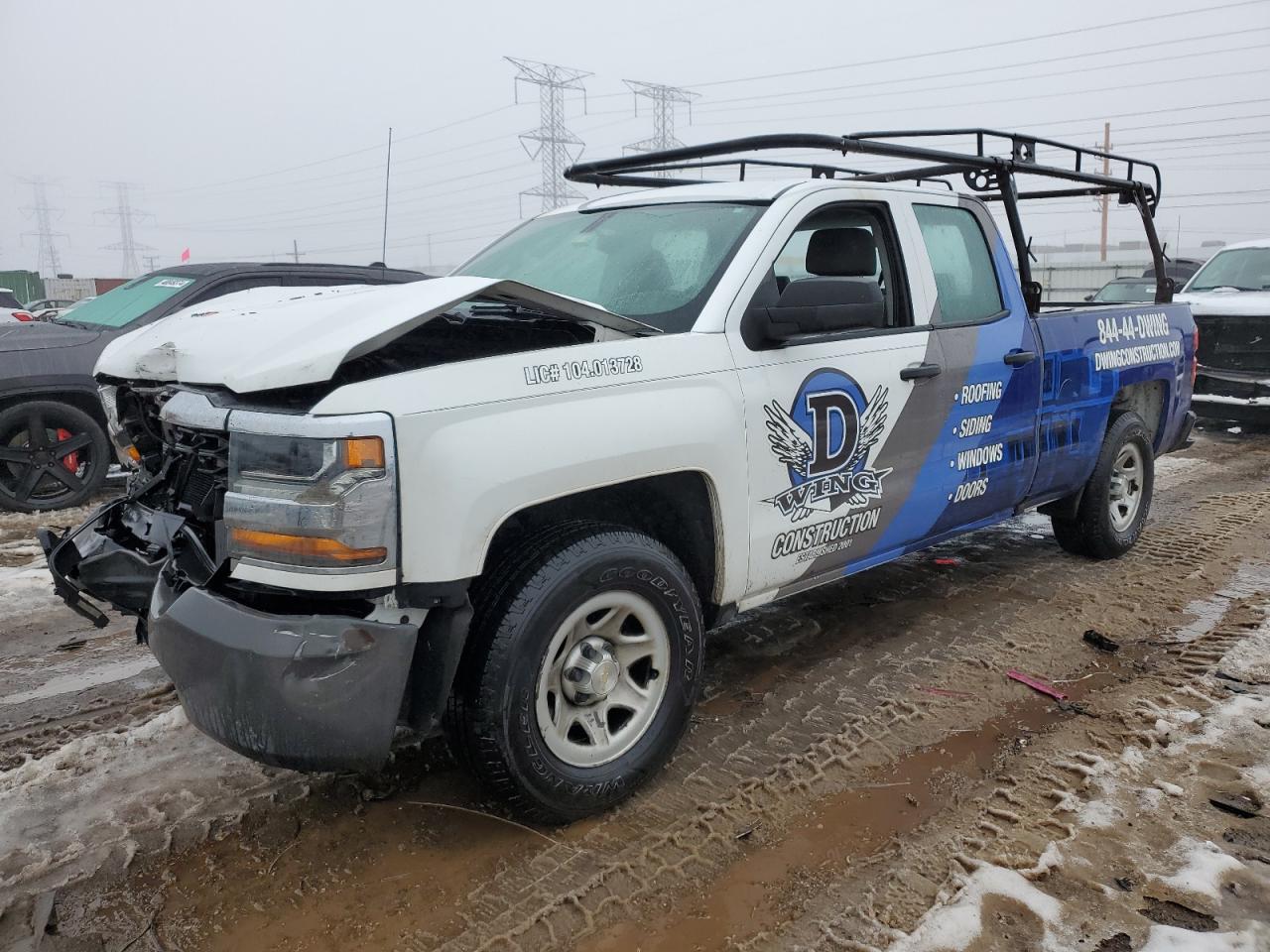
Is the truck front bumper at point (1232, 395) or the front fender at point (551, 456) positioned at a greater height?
the front fender at point (551, 456)

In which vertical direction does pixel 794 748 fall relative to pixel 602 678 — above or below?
below

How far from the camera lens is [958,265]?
4.24 m

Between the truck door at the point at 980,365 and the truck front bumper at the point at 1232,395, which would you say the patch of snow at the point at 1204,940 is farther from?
the truck front bumper at the point at 1232,395

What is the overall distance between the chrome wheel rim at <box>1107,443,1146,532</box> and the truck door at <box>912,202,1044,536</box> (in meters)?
1.26

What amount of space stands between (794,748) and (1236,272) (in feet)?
34.6

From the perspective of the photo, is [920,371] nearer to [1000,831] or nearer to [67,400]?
[1000,831]

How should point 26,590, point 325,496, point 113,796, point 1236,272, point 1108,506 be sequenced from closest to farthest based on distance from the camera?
1. point 325,496
2. point 113,796
3. point 26,590
4. point 1108,506
5. point 1236,272

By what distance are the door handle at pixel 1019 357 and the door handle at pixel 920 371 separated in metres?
0.60

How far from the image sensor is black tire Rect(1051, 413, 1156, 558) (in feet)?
17.0

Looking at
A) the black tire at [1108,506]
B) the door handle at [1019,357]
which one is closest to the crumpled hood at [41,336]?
the door handle at [1019,357]

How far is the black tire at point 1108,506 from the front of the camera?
204 inches

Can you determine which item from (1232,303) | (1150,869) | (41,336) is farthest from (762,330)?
(1232,303)

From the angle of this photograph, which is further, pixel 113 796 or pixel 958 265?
pixel 958 265

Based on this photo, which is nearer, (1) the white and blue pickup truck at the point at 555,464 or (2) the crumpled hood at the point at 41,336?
(1) the white and blue pickup truck at the point at 555,464
